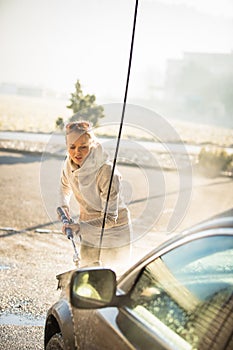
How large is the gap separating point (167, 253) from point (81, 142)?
7.08ft

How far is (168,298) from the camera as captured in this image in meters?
2.25

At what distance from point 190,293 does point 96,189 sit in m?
2.21

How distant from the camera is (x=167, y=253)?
234cm

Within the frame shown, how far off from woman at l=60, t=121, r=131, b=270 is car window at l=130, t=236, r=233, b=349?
1902mm

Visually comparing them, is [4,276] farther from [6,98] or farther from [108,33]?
[6,98]

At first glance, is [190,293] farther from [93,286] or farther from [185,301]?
[93,286]

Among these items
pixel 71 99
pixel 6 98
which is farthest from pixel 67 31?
pixel 71 99

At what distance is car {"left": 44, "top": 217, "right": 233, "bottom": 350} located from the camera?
2.04m

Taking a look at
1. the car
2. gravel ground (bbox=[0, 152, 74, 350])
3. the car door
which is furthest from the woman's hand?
the car door

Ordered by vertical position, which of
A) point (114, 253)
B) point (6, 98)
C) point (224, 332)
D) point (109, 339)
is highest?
point (224, 332)

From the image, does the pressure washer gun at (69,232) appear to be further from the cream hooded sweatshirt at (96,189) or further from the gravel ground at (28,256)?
the gravel ground at (28,256)

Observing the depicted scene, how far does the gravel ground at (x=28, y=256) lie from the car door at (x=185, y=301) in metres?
2.31

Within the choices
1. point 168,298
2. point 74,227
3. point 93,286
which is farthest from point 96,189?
point 168,298

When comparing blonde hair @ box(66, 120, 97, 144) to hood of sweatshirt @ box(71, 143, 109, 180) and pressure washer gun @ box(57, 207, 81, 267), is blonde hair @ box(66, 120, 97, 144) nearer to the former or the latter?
hood of sweatshirt @ box(71, 143, 109, 180)
